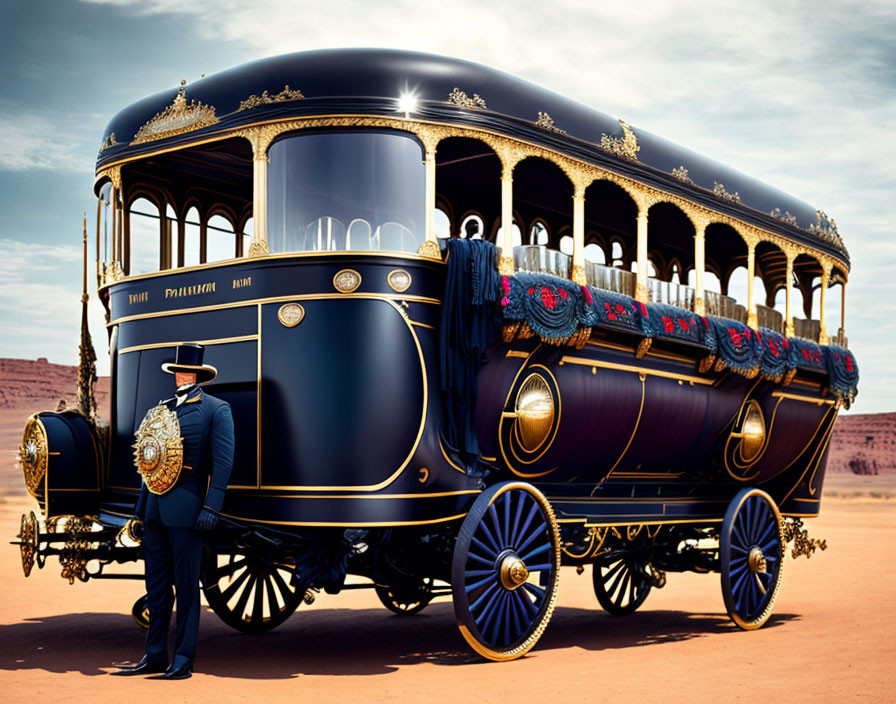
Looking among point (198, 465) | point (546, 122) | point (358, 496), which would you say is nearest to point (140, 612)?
point (198, 465)

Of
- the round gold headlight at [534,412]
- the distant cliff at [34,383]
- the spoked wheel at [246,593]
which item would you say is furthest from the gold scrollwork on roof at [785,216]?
the distant cliff at [34,383]

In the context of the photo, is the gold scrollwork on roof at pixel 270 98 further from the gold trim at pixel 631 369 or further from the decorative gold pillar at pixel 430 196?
the gold trim at pixel 631 369

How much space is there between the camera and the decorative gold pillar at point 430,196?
917cm

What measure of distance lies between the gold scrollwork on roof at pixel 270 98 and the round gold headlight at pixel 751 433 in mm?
6465

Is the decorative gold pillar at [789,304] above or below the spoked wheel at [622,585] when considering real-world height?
above

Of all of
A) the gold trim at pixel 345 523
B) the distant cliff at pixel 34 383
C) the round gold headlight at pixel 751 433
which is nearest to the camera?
the gold trim at pixel 345 523

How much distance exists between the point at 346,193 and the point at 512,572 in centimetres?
315

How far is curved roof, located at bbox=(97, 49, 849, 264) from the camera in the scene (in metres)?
9.10

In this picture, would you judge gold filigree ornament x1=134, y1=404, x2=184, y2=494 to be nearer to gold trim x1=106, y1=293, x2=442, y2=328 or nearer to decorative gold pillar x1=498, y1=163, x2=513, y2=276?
gold trim x1=106, y1=293, x2=442, y2=328

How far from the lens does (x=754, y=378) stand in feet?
42.6

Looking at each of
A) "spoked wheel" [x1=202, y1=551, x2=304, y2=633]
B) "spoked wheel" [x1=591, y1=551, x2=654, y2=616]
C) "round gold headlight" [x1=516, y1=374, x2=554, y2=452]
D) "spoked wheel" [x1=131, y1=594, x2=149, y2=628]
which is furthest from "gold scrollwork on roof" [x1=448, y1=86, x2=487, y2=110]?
"spoked wheel" [x1=591, y1=551, x2=654, y2=616]

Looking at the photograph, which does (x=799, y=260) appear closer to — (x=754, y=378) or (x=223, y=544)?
(x=754, y=378)

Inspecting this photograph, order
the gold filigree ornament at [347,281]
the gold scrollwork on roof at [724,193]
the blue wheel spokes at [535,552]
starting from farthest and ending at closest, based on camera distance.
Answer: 1. the gold scrollwork on roof at [724,193]
2. the blue wheel spokes at [535,552]
3. the gold filigree ornament at [347,281]

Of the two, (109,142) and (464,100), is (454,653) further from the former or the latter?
(109,142)
